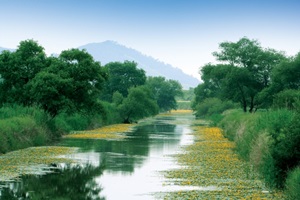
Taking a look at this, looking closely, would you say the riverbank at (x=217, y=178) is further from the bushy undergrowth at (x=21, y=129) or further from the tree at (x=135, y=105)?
the tree at (x=135, y=105)

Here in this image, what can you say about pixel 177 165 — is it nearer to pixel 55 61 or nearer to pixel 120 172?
pixel 120 172

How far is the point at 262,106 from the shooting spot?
2739 inches

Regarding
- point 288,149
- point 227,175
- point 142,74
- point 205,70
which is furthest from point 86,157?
point 142,74

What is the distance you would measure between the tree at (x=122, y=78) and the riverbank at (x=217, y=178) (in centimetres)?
7302

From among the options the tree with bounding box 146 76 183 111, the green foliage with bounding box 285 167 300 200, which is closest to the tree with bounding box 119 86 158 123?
the green foliage with bounding box 285 167 300 200

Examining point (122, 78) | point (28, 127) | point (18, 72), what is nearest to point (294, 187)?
point (28, 127)

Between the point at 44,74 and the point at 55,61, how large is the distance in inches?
147

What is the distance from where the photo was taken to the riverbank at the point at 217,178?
16859 millimetres

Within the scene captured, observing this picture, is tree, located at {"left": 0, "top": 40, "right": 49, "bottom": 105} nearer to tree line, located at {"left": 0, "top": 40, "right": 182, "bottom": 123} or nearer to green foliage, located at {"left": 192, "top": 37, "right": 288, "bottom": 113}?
tree line, located at {"left": 0, "top": 40, "right": 182, "bottom": 123}

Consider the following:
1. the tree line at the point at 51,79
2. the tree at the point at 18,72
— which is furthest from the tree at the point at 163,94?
the tree at the point at 18,72

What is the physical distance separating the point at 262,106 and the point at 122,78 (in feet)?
140

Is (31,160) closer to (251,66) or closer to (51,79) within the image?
(51,79)

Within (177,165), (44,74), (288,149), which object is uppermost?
(44,74)

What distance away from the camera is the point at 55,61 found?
4869cm
